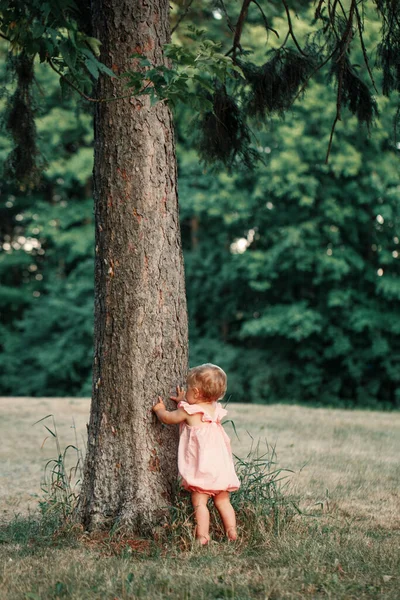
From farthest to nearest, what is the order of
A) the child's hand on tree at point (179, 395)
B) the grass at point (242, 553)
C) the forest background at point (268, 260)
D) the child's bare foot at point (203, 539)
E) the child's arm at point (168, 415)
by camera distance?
the forest background at point (268, 260) → the child's hand on tree at point (179, 395) → the child's arm at point (168, 415) → the child's bare foot at point (203, 539) → the grass at point (242, 553)

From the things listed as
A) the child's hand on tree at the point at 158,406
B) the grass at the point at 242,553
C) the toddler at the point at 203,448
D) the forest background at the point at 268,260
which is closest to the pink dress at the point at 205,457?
the toddler at the point at 203,448

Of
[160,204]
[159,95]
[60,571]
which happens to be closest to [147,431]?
[60,571]

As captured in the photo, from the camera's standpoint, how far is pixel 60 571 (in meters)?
3.78

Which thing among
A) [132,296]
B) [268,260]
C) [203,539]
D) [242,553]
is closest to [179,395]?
[132,296]

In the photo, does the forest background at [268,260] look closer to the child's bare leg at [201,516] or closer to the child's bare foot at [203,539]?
the child's bare leg at [201,516]

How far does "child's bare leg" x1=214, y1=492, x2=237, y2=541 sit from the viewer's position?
14.4 ft

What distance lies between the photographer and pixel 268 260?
18766mm

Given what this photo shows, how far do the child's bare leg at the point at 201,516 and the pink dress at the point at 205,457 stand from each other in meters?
0.05

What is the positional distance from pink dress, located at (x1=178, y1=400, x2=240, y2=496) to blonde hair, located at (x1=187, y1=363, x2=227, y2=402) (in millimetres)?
99

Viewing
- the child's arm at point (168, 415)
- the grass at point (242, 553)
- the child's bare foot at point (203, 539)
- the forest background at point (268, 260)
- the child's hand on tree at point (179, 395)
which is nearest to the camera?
the grass at point (242, 553)

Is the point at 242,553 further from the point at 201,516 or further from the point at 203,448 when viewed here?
the point at 203,448

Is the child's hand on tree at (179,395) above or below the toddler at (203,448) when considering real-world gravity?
above

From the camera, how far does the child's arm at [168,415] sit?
14.3 ft

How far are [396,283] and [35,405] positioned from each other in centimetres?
933
